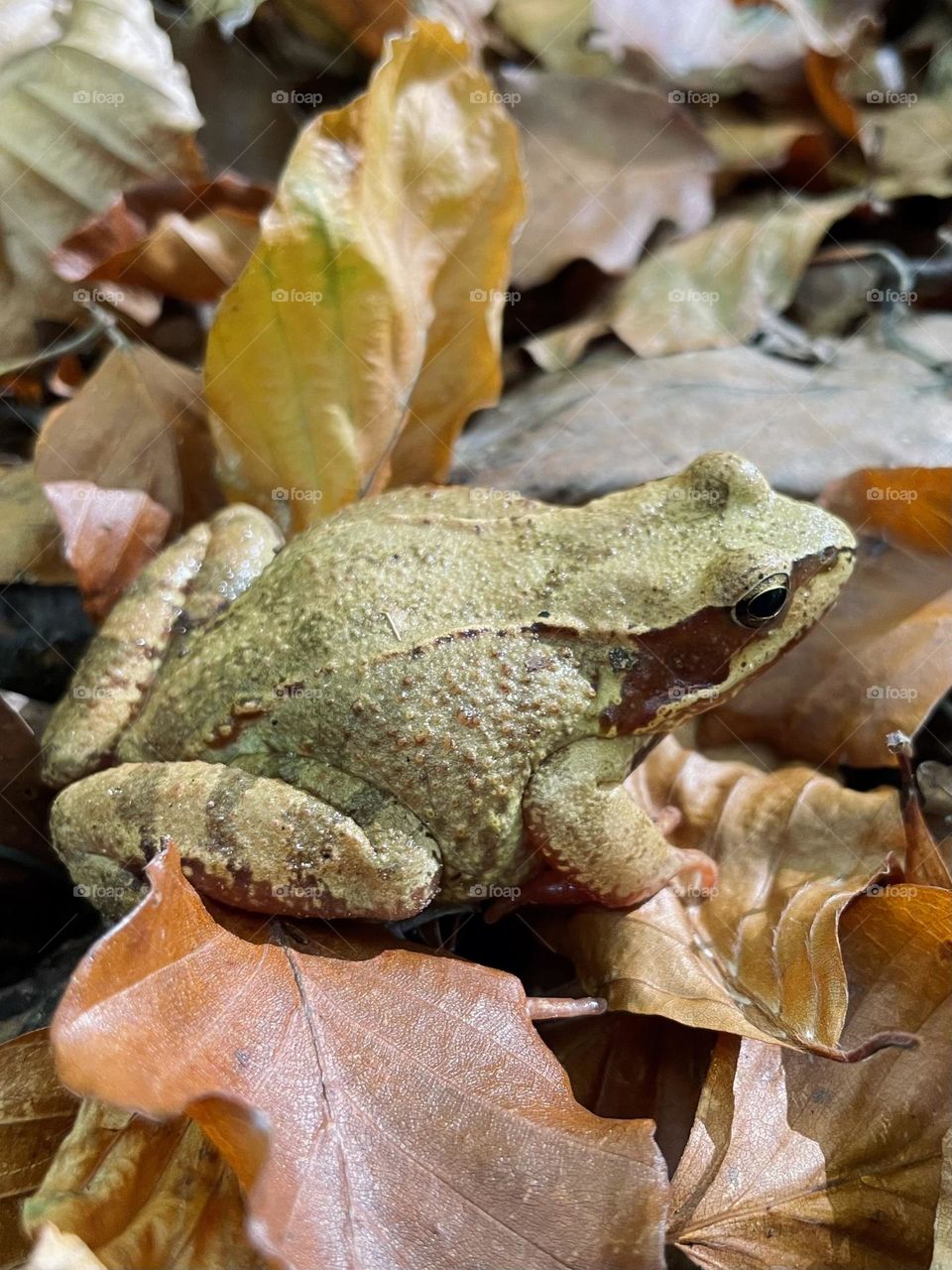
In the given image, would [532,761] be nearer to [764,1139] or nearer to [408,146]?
[764,1139]

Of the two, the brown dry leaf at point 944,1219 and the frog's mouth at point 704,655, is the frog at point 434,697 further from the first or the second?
the brown dry leaf at point 944,1219

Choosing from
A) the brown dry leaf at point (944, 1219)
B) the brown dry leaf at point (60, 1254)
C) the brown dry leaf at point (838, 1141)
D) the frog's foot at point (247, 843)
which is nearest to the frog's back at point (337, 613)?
the frog's foot at point (247, 843)

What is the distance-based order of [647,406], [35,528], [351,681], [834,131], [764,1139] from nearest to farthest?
[764,1139], [351,681], [35,528], [647,406], [834,131]

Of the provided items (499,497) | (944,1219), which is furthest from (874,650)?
(944,1219)

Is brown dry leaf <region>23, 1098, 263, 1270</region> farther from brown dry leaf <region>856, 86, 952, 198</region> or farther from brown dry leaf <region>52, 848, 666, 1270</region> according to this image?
brown dry leaf <region>856, 86, 952, 198</region>

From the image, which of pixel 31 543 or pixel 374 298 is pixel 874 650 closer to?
pixel 374 298

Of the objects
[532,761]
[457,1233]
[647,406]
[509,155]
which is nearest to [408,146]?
[509,155]
